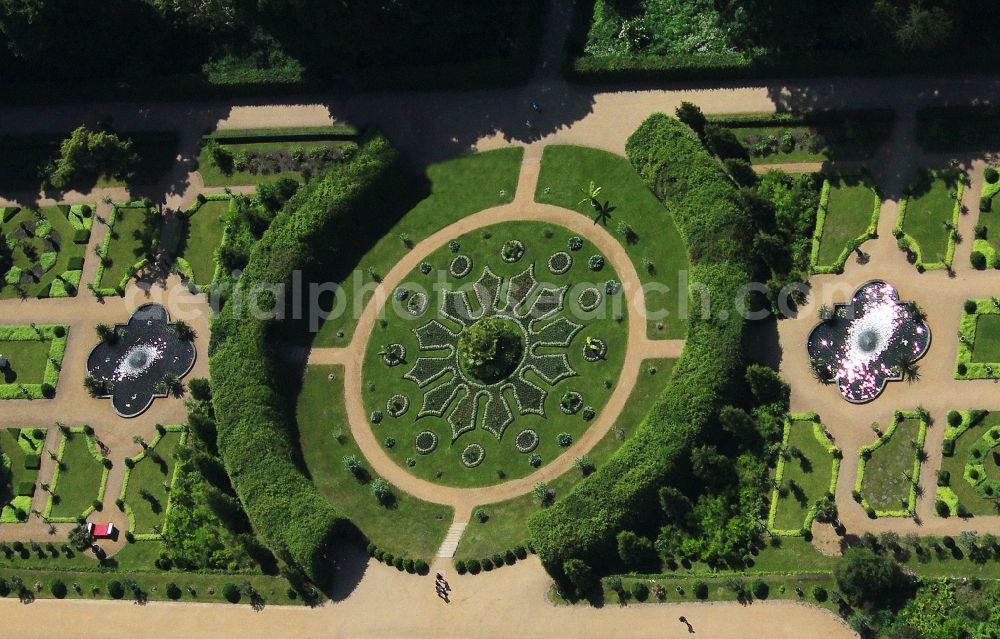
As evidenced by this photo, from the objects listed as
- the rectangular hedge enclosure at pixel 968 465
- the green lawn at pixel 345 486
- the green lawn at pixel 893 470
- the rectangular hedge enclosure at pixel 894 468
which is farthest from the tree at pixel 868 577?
the green lawn at pixel 345 486

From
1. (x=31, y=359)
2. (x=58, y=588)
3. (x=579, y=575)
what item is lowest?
(x=58, y=588)

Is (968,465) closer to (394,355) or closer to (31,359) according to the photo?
(394,355)

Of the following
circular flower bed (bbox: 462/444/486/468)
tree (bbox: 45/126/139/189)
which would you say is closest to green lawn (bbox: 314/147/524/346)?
circular flower bed (bbox: 462/444/486/468)

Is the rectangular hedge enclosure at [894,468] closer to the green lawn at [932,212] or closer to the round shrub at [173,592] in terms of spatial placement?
the green lawn at [932,212]

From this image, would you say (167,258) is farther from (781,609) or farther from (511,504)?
(781,609)

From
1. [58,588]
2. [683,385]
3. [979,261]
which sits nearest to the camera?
[683,385]

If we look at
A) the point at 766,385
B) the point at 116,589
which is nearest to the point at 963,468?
the point at 766,385

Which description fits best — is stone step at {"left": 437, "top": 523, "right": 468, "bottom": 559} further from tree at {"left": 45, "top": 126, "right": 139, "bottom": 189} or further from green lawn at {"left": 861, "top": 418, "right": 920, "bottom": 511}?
tree at {"left": 45, "top": 126, "right": 139, "bottom": 189}

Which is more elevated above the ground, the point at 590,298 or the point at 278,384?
the point at 590,298
